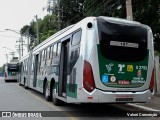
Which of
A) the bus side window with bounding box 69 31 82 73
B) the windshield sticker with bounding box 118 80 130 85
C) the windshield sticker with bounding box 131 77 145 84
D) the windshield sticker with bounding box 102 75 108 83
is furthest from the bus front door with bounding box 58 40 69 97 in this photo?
the windshield sticker with bounding box 131 77 145 84

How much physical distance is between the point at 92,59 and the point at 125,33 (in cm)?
149

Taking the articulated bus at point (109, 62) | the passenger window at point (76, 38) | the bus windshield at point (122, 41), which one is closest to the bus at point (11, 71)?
the articulated bus at point (109, 62)

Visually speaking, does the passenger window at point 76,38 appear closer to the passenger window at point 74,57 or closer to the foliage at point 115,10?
the passenger window at point 74,57

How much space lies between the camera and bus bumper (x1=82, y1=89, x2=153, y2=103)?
10.2 m

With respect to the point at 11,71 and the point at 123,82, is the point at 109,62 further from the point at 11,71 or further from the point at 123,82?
the point at 11,71

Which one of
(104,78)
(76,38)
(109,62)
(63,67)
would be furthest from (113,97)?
(63,67)

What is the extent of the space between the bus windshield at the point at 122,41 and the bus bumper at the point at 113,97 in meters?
1.09

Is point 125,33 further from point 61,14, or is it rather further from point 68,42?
point 61,14

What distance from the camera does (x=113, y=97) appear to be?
10391 millimetres

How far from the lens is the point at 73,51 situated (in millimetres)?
11547

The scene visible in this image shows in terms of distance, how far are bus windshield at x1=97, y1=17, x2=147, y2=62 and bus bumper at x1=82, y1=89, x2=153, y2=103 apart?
42.8 inches

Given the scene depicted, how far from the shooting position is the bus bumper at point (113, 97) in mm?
10172

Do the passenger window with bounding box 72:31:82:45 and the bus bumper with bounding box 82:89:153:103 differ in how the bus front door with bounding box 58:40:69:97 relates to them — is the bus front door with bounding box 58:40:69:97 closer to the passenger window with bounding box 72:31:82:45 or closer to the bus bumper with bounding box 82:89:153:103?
the passenger window with bounding box 72:31:82:45

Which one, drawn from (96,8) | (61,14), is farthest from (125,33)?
(61,14)
